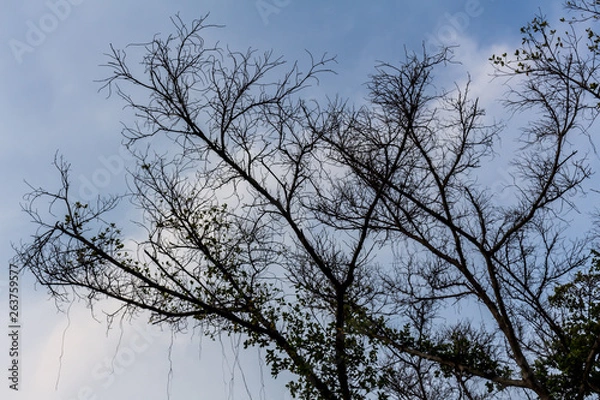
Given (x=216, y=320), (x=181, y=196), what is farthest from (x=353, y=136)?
(x=216, y=320)

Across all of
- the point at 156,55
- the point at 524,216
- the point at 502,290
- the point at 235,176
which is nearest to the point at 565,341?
the point at 502,290

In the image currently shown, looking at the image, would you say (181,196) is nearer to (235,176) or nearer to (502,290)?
(235,176)

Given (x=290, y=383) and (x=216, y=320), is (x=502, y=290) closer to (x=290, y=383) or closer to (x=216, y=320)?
(x=290, y=383)

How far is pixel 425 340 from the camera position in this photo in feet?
31.5

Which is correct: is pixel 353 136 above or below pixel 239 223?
above

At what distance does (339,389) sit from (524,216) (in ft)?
15.1

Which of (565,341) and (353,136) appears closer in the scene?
(353,136)

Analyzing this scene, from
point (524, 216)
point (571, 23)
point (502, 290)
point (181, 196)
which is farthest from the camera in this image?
point (502, 290)

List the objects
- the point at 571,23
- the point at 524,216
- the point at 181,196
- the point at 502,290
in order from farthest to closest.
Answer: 1. the point at 502,290
2. the point at 524,216
3. the point at 181,196
4. the point at 571,23

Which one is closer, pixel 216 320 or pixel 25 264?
pixel 25 264

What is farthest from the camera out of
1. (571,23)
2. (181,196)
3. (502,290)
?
(502,290)

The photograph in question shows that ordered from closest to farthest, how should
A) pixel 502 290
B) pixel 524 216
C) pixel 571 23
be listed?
pixel 571 23 < pixel 524 216 < pixel 502 290

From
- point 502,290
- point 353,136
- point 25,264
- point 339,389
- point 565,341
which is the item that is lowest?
point 339,389

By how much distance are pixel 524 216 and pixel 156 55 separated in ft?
22.5
